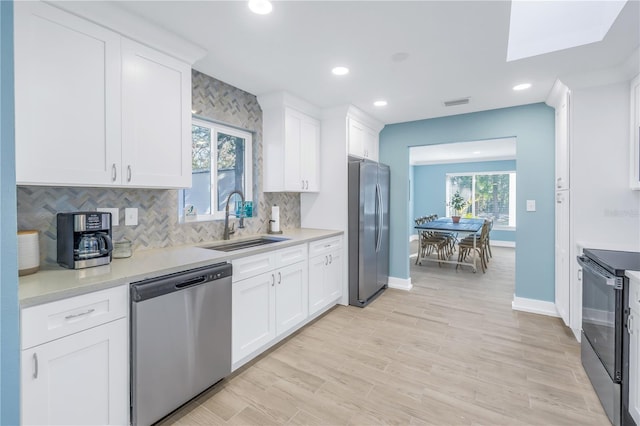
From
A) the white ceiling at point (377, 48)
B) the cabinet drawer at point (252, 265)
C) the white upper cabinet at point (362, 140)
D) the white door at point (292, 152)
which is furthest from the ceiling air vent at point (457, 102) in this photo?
the cabinet drawer at point (252, 265)

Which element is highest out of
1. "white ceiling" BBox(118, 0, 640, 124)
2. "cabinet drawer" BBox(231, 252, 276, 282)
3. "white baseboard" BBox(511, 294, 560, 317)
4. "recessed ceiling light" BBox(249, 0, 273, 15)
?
"white ceiling" BBox(118, 0, 640, 124)

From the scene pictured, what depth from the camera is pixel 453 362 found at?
2424mm

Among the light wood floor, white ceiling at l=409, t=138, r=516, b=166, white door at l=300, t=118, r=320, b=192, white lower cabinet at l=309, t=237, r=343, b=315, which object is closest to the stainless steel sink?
white lower cabinet at l=309, t=237, r=343, b=315

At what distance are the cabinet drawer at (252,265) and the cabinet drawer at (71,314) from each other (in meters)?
0.75

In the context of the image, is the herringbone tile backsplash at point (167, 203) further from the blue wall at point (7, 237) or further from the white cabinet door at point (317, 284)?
the blue wall at point (7, 237)

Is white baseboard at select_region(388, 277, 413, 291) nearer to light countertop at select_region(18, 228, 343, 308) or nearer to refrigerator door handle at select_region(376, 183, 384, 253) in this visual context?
refrigerator door handle at select_region(376, 183, 384, 253)

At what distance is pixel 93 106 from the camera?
1733 mm

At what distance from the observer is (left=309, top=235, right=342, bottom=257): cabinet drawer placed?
123 inches

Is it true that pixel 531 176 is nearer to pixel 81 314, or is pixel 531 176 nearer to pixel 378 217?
pixel 378 217

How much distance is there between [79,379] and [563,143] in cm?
425

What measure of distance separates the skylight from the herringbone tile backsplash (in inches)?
97.7

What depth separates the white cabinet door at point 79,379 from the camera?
1.25 m

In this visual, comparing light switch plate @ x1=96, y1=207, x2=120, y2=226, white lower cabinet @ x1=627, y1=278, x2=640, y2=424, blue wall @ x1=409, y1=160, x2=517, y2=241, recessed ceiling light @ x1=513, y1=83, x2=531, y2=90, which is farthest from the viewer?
blue wall @ x1=409, y1=160, x2=517, y2=241

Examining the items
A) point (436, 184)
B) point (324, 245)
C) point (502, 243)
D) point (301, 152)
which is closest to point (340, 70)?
point (301, 152)
